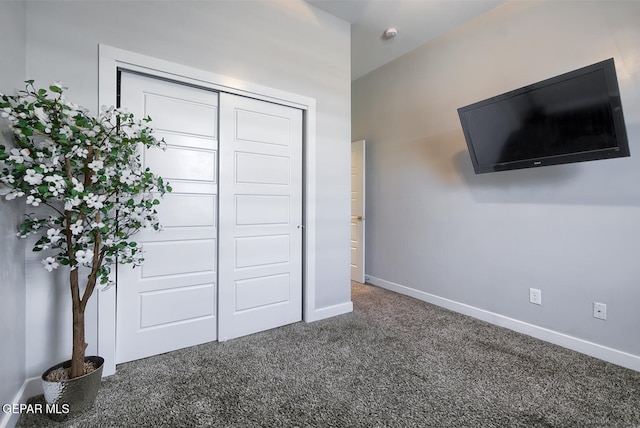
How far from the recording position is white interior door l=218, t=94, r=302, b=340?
236 cm

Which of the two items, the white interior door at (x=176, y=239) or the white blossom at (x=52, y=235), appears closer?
the white blossom at (x=52, y=235)

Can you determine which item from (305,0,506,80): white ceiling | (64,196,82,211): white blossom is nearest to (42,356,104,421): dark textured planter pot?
(64,196,82,211): white blossom

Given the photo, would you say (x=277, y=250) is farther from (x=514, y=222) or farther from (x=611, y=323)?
(x=611, y=323)

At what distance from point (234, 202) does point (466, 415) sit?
2038 mm

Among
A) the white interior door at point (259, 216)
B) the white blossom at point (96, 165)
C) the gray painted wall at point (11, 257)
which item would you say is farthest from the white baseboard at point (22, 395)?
the white blossom at point (96, 165)

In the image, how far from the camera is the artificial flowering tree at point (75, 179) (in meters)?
1.36

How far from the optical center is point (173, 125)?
215cm

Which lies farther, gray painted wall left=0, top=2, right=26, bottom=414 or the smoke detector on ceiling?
the smoke detector on ceiling

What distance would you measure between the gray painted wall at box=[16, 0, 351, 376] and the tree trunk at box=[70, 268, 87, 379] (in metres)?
0.31

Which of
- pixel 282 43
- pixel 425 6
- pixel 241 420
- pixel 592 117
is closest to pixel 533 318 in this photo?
pixel 592 117

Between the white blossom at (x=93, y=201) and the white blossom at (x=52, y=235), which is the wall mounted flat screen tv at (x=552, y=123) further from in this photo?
the white blossom at (x=52, y=235)

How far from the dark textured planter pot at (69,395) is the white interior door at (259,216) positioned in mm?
891

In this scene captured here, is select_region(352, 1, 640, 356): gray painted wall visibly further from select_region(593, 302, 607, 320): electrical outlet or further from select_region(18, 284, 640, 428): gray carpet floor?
select_region(18, 284, 640, 428): gray carpet floor

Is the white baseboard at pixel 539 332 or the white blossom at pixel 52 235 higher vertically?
the white blossom at pixel 52 235
